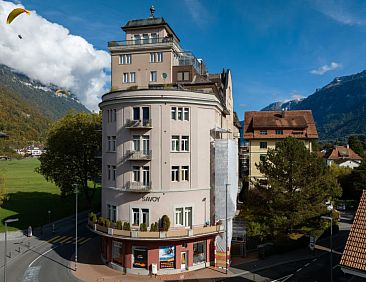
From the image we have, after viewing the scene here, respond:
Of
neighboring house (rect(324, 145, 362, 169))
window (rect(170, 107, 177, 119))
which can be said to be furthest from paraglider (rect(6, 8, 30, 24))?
neighboring house (rect(324, 145, 362, 169))

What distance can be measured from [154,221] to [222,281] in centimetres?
822

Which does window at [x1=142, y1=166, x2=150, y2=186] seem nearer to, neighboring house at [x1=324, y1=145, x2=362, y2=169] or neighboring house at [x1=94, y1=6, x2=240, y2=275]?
neighboring house at [x1=94, y1=6, x2=240, y2=275]

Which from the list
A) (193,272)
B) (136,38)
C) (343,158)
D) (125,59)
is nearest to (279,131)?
(136,38)

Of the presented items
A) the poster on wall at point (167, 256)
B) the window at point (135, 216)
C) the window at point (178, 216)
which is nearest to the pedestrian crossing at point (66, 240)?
the window at point (135, 216)

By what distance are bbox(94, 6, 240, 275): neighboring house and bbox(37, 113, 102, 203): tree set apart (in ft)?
72.4

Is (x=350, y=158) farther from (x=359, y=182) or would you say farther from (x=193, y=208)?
(x=193, y=208)

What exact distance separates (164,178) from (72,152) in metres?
29.6

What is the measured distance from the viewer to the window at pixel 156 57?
4317 cm

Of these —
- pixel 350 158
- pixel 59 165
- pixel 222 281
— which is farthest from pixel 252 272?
pixel 350 158

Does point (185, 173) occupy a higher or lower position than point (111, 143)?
lower

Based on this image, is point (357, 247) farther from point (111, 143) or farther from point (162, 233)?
point (111, 143)

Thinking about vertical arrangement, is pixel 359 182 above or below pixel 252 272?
above

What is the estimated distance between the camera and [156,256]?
104 feet

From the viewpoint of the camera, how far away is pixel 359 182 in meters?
67.1
